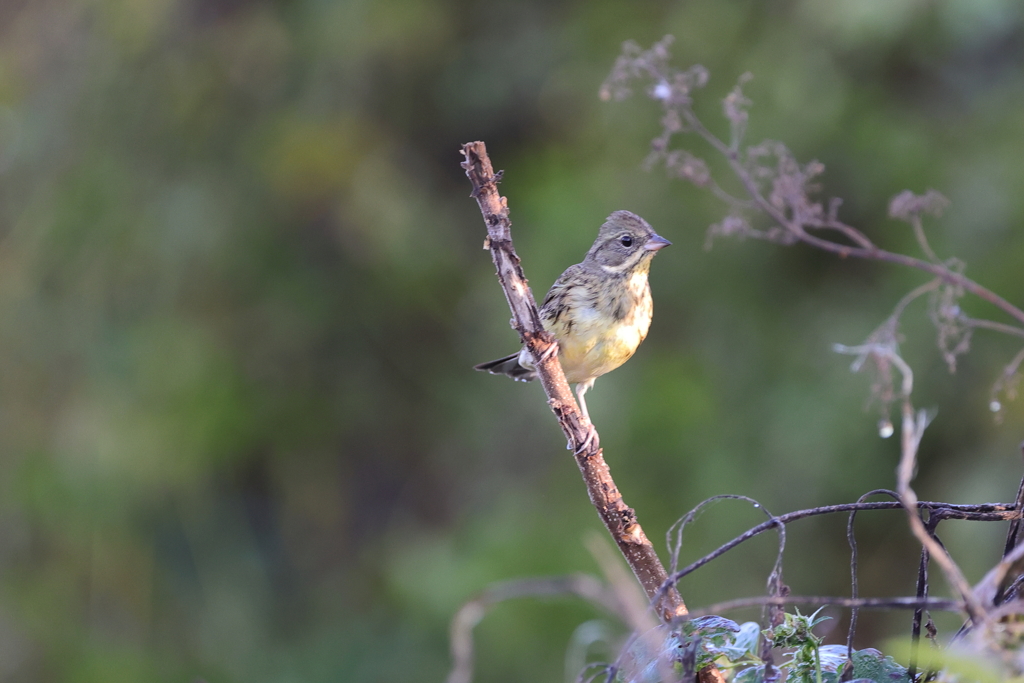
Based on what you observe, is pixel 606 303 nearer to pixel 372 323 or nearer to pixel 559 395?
pixel 559 395

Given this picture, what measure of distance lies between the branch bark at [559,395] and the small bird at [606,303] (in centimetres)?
155

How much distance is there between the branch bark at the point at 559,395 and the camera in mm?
2299

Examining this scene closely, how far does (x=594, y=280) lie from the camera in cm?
445

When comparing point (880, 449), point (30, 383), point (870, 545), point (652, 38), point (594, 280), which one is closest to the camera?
point (594, 280)

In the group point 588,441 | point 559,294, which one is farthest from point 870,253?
point 559,294

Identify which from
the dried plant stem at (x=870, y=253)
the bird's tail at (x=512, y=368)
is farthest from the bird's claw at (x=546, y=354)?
the bird's tail at (x=512, y=368)

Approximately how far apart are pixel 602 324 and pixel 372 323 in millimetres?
3556

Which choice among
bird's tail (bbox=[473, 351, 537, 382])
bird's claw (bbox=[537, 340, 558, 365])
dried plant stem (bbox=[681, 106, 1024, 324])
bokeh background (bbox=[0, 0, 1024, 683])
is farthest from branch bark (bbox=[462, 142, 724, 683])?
bokeh background (bbox=[0, 0, 1024, 683])

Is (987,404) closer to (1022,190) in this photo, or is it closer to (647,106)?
(1022,190)

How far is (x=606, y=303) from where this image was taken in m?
4.35

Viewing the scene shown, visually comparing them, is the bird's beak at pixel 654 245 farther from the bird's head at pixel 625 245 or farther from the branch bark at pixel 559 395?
the branch bark at pixel 559 395

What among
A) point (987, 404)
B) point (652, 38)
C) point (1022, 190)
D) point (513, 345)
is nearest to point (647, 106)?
point (652, 38)

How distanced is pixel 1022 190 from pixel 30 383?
6.18 m

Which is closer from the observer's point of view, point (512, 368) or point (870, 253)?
point (870, 253)
